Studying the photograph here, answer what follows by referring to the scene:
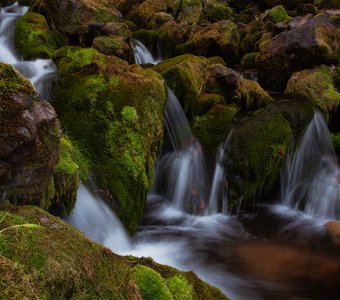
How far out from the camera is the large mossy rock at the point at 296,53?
1290 centimetres

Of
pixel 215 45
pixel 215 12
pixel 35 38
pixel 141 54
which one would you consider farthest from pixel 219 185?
pixel 215 12

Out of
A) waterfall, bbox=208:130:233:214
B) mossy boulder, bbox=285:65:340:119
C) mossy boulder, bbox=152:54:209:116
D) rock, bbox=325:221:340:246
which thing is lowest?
rock, bbox=325:221:340:246

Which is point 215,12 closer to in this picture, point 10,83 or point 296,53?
point 296,53

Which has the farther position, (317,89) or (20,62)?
(317,89)

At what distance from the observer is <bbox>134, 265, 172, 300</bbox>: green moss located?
10.5 ft

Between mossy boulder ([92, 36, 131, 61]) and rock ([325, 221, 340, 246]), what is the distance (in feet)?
23.8

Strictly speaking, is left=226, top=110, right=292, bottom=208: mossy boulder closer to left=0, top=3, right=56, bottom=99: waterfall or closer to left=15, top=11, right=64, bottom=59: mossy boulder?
left=0, top=3, right=56, bottom=99: waterfall

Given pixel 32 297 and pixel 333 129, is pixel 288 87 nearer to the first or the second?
pixel 333 129

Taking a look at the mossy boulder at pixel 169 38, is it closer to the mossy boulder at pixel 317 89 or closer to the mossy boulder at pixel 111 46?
the mossy boulder at pixel 111 46

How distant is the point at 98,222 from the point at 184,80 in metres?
5.01

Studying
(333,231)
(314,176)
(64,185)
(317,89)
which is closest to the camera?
(64,185)

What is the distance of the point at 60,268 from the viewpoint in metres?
2.51

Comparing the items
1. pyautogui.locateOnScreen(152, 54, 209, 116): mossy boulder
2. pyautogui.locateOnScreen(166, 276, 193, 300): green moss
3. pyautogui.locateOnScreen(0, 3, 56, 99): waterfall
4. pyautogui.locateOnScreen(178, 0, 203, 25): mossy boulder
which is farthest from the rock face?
pyautogui.locateOnScreen(178, 0, 203, 25): mossy boulder

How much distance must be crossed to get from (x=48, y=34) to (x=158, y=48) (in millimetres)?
5922
